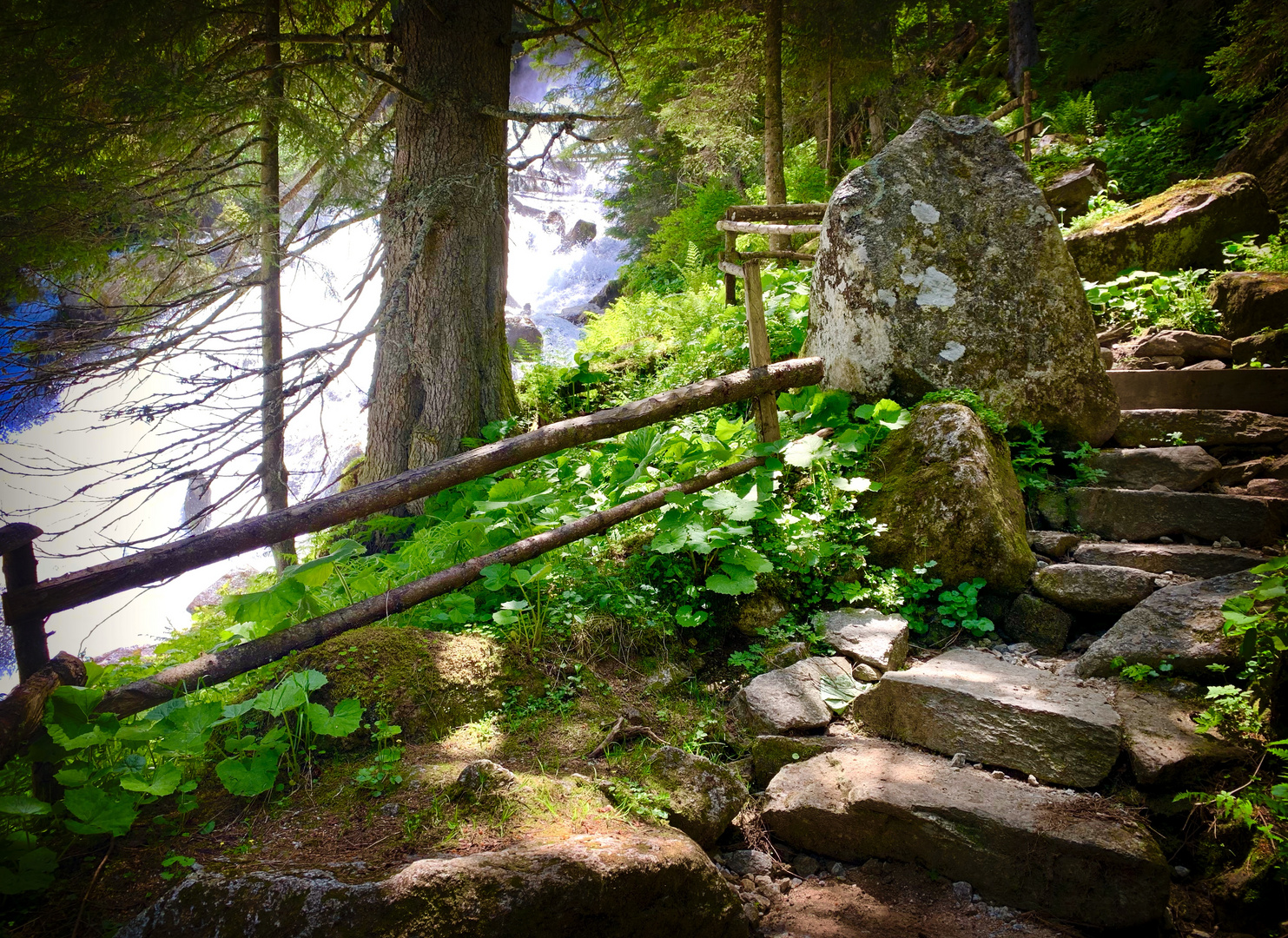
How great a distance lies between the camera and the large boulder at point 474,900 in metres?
1.48

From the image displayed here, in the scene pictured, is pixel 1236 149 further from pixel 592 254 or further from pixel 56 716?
pixel 592 254

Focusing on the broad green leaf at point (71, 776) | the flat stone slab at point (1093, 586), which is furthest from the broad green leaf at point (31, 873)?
the flat stone slab at point (1093, 586)

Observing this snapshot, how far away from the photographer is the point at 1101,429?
15.5ft

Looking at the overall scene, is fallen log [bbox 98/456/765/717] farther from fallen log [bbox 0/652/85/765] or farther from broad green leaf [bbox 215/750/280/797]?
broad green leaf [bbox 215/750/280/797]

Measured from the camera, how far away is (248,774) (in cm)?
209

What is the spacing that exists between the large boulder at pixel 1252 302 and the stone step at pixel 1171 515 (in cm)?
268

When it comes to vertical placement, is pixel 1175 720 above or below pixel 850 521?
below

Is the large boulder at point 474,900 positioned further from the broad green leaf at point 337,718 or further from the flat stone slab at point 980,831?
the flat stone slab at point 980,831

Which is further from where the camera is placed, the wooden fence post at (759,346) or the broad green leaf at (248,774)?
the wooden fence post at (759,346)

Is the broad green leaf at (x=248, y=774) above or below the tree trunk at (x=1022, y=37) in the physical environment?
below

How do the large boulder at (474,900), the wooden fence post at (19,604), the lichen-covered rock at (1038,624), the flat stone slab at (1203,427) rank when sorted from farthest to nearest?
the flat stone slab at (1203,427) < the lichen-covered rock at (1038,624) < the wooden fence post at (19,604) < the large boulder at (474,900)

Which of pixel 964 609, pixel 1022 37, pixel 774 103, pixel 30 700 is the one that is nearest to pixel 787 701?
pixel 964 609

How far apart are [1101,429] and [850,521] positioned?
2.37 meters

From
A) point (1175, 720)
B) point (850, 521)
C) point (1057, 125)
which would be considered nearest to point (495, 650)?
point (850, 521)
